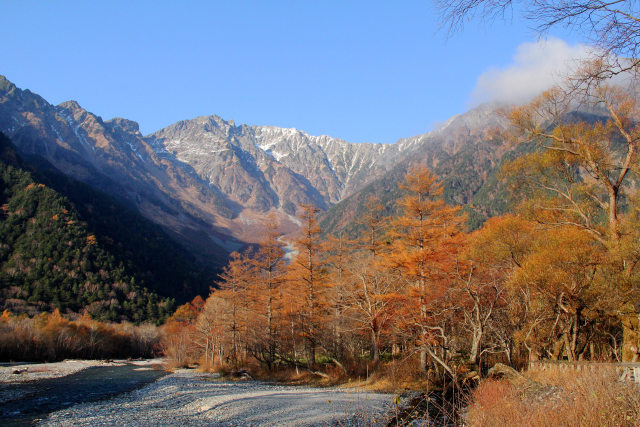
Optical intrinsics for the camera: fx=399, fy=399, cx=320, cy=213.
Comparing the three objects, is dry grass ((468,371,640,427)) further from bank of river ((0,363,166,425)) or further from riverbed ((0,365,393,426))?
bank of river ((0,363,166,425))

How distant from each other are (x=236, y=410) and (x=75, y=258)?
366ft

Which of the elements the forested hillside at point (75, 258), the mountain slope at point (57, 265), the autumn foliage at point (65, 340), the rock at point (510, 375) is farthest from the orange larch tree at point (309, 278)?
the mountain slope at point (57, 265)

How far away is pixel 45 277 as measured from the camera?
321 ft

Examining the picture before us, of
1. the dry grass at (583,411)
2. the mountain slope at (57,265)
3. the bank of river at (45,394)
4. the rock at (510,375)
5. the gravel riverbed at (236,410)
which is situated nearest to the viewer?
the dry grass at (583,411)

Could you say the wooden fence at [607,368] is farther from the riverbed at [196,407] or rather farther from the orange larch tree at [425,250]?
the orange larch tree at [425,250]

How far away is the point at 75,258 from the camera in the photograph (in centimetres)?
10819

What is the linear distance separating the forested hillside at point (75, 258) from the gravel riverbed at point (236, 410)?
84116mm

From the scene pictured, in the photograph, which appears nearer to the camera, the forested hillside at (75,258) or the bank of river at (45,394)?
the bank of river at (45,394)

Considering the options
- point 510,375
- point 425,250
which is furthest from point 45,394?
point 510,375

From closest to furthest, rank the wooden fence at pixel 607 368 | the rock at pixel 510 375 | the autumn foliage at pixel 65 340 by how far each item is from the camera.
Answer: the wooden fence at pixel 607 368, the rock at pixel 510 375, the autumn foliage at pixel 65 340

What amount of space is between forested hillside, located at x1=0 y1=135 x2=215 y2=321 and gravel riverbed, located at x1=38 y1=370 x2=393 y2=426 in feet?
276

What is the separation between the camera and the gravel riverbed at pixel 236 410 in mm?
14125

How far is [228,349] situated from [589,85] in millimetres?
38370

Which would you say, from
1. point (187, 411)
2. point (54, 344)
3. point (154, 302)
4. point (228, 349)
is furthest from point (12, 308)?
point (187, 411)
